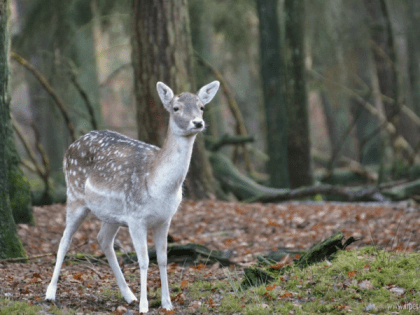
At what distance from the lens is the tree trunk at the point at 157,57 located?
1102 centimetres

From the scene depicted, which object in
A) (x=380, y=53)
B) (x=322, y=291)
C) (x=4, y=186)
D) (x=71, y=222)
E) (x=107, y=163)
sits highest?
(x=380, y=53)

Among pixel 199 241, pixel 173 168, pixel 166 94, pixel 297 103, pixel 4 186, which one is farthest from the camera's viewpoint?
pixel 297 103

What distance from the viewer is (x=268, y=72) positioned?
13.7m

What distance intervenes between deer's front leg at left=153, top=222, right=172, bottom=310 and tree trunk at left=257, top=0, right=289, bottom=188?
8.34 meters

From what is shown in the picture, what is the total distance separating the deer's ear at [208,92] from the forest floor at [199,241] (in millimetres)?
1838

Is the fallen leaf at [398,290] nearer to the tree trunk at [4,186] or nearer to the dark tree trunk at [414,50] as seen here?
the tree trunk at [4,186]

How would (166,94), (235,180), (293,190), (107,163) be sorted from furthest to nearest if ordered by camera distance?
(235,180) → (293,190) → (107,163) → (166,94)

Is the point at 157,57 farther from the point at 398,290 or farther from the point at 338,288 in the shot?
the point at 398,290

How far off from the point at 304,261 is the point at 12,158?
4.32 meters

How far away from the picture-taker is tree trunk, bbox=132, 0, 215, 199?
11.0 metres

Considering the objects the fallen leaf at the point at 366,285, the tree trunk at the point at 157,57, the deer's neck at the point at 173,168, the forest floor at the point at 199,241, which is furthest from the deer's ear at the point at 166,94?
the tree trunk at the point at 157,57

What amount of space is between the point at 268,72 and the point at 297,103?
1.03 meters

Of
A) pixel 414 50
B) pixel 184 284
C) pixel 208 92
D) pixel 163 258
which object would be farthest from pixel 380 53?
pixel 163 258

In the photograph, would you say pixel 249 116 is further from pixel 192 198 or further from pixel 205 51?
pixel 192 198
